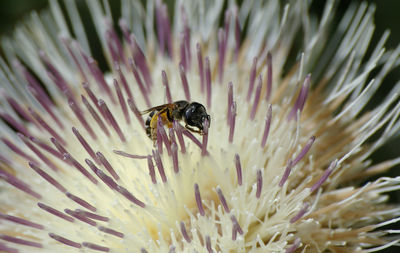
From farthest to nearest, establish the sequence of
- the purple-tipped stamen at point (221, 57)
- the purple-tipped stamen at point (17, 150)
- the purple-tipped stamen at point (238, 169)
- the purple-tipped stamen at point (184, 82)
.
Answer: the purple-tipped stamen at point (221, 57)
the purple-tipped stamen at point (17, 150)
the purple-tipped stamen at point (184, 82)
the purple-tipped stamen at point (238, 169)

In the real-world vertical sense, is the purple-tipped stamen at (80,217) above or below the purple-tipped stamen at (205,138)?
below

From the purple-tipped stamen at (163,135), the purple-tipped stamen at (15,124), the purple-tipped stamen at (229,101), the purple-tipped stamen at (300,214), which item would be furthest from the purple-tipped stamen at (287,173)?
the purple-tipped stamen at (15,124)

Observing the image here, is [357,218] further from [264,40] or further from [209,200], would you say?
[264,40]

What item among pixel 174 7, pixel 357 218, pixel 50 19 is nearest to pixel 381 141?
pixel 357 218

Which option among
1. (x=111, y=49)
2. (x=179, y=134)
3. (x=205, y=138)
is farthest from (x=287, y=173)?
(x=111, y=49)

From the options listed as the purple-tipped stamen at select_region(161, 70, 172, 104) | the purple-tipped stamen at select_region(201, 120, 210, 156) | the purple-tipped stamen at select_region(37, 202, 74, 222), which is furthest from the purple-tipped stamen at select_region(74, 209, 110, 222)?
the purple-tipped stamen at select_region(161, 70, 172, 104)

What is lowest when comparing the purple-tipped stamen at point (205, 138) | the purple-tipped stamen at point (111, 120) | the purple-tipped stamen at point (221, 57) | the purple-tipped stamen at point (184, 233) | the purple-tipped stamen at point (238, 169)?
the purple-tipped stamen at point (184, 233)

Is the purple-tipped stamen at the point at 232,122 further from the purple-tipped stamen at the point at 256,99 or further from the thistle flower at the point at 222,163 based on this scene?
the purple-tipped stamen at the point at 256,99

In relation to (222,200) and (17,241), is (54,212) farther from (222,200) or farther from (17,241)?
(222,200)
